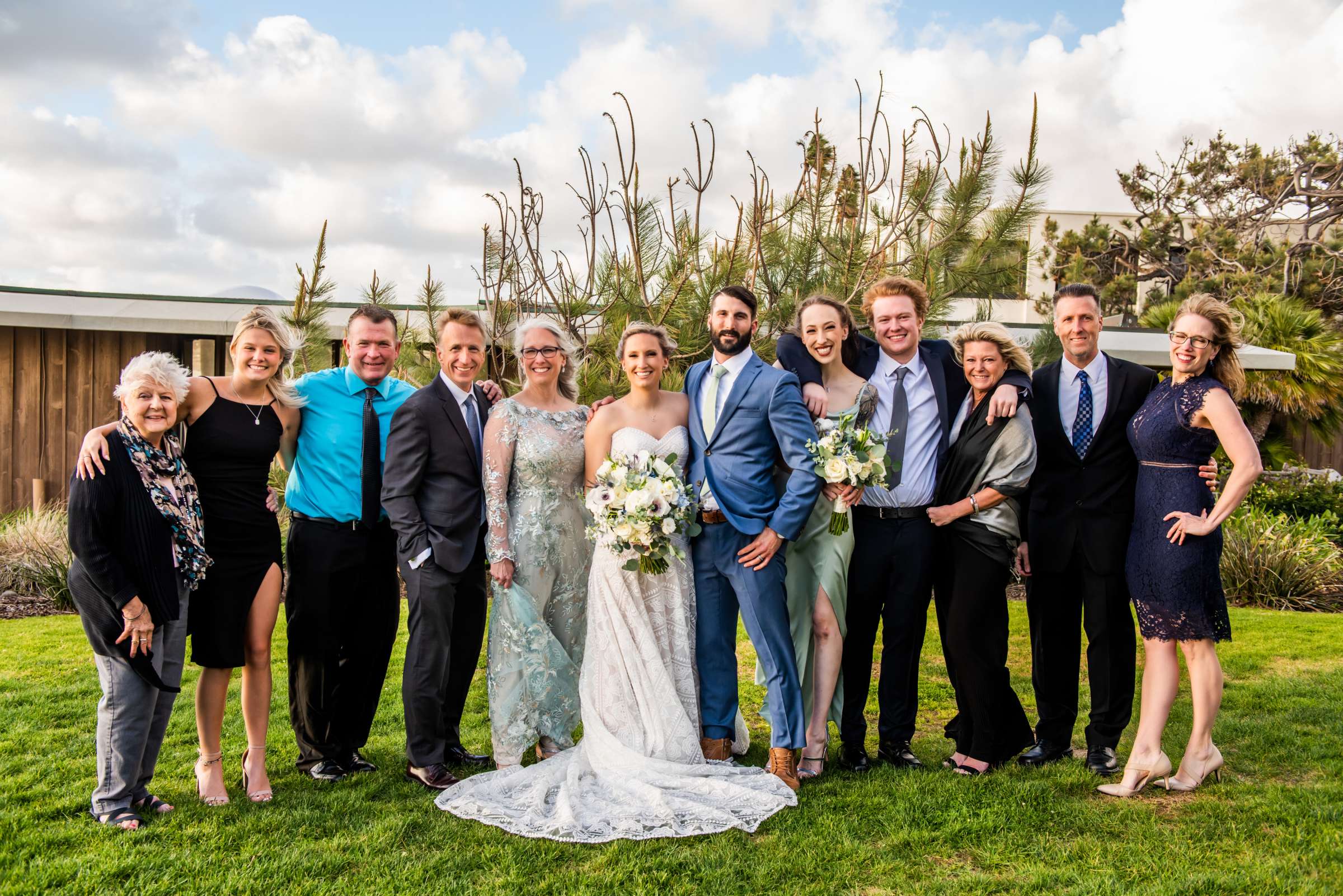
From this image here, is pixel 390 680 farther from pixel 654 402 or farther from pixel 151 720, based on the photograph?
pixel 654 402

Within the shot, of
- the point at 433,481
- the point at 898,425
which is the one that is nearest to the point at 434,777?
the point at 433,481

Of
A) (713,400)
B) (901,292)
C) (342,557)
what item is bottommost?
(342,557)

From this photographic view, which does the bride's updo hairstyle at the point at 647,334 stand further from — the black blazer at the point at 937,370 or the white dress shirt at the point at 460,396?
the white dress shirt at the point at 460,396

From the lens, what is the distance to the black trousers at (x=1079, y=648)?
4621 millimetres

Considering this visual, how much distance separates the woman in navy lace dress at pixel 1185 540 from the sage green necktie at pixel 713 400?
202cm

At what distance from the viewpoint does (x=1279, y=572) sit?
924 centimetres

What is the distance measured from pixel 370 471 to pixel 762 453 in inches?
75.0

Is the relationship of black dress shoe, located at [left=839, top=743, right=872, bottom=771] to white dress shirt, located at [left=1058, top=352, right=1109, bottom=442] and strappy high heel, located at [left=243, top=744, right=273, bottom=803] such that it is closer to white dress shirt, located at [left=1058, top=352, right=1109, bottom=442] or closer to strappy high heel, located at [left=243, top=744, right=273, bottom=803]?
white dress shirt, located at [left=1058, top=352, right=1109, bottom=442]

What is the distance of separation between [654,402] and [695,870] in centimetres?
212

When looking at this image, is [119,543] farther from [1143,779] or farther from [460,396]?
[1143,779]

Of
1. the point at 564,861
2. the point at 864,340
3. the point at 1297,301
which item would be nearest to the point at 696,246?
the point at 864,340

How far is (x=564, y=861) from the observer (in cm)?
360

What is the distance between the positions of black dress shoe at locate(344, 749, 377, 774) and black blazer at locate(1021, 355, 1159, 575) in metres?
3.54

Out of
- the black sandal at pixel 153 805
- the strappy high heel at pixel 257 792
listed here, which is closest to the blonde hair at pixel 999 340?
the strappy high heel at pixel 257 792
